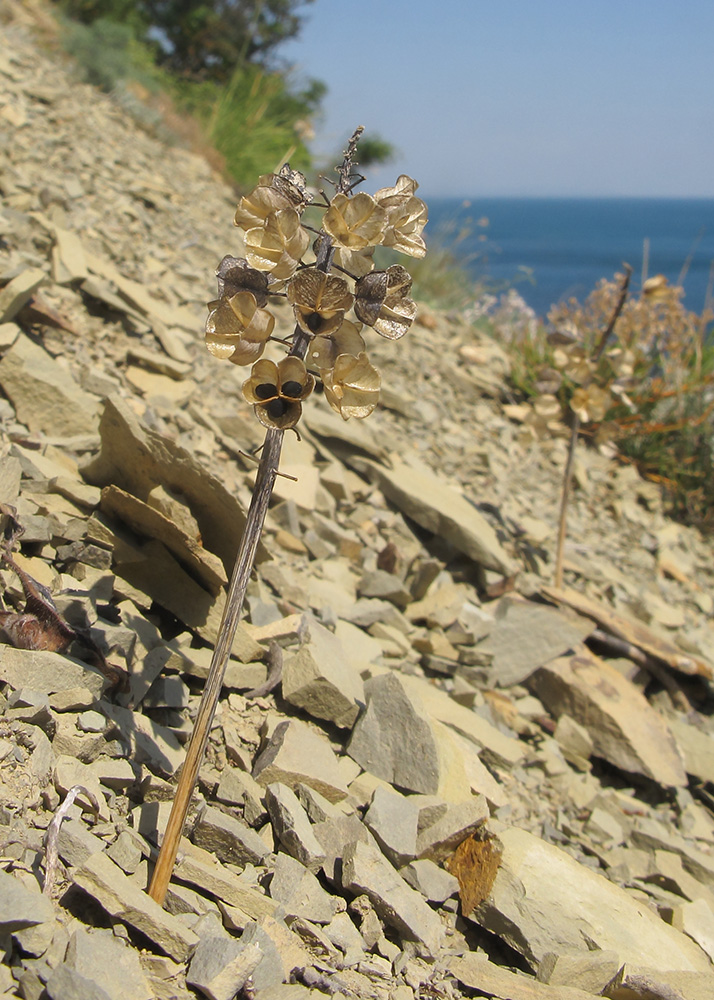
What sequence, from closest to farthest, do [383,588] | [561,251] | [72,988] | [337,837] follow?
1. [72,988]
2. [337,837]
3. [383,588]
4. [561,251]

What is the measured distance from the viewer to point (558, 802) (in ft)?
9.25

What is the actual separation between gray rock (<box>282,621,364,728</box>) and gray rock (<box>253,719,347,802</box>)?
109 mm

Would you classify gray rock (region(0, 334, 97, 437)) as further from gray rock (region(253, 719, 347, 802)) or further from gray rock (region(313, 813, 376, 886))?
gray rock (region(313, 813, 376, 886))

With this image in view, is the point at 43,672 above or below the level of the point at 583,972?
above

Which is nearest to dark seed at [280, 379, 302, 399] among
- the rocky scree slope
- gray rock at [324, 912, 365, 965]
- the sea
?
the rocky scree slope

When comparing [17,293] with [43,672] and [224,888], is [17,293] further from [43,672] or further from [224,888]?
[224,888]

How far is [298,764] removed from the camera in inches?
Result: 80.8

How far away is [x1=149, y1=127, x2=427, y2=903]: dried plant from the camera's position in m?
1.39

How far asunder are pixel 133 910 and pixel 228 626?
55 centimetres

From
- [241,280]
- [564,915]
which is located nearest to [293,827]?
[564,915]

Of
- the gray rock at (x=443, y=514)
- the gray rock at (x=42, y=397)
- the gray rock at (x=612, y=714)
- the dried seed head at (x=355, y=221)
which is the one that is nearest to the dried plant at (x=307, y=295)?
the dried seed head at (x=355, y=221)

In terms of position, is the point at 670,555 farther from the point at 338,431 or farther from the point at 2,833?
the point at 2,833

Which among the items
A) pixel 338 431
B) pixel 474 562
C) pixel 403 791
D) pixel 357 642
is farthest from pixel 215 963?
pixel 338 431

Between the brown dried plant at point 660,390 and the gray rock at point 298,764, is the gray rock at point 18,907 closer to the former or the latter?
the gray rock at point 298,764
